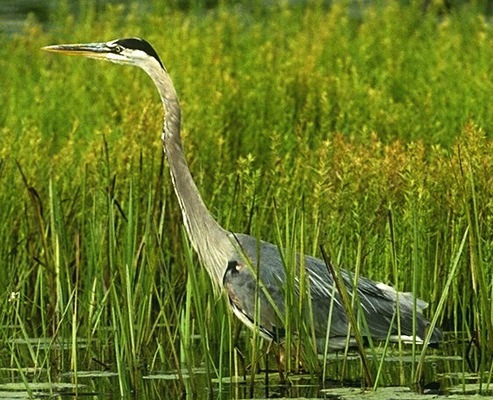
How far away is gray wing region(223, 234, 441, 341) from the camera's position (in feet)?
17.6

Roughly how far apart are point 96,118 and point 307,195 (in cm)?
219

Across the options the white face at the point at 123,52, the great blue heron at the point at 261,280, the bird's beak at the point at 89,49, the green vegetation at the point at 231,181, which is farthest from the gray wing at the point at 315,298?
the bird's beak at the point at 89,49

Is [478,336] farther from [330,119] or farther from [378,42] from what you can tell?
[378,42]

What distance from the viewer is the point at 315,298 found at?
17.9 feet

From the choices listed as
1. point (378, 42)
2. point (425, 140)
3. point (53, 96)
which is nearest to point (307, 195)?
point (425, 140)

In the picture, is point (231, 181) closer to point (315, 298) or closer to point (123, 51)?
point (123, 51)

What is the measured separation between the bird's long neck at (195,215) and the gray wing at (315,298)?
0.35 ft

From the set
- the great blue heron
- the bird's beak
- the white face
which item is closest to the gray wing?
the great blue heron

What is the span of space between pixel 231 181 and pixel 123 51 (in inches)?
35.1

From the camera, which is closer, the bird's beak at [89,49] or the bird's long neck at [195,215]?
the bird's long neck at [195,215]

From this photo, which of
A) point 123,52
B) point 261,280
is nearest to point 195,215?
point 261,280

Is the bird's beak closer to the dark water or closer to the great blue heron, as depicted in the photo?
the great blue heron

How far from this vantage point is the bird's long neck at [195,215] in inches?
221

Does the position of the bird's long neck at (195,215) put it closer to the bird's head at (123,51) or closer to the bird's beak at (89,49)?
the bird's head at (123,51)
